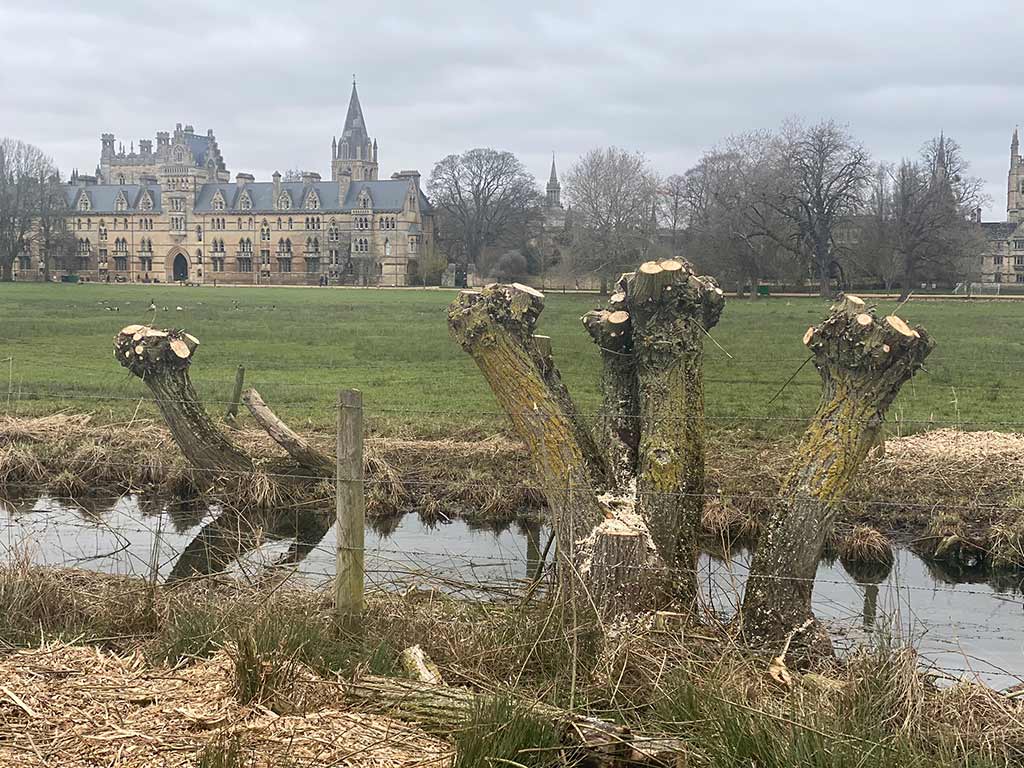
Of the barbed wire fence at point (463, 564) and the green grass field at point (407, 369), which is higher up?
the green grass field at point (407, 369)

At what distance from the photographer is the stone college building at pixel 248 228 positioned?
11875 centimetres

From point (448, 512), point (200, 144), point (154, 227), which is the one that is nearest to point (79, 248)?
point (154, 227)

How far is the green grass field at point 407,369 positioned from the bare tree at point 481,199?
222 feet

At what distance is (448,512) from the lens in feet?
38.9

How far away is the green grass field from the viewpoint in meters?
16.0

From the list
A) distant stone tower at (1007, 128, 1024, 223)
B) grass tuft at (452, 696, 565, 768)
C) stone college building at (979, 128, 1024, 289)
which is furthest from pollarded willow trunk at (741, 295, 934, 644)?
distant stone tower at (1007, 128, 1024, 223)

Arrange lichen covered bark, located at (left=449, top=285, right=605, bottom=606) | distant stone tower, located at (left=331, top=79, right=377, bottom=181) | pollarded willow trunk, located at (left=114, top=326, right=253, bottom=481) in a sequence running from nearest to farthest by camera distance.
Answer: lichen covered bark, located at (left=449, top=285, right=605, bottom=606) → pollarded willow trunk, located at (left=114, top=326, right=253, bottom=481) → distant stone tower, located at (left=331, top=79, right=377, bottom=181)

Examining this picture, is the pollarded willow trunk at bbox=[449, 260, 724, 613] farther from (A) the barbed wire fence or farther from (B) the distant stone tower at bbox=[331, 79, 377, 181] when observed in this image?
(B) the distant stone tower at bbox=[331, 79, 377, 181]

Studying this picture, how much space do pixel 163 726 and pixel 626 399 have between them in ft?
14.6

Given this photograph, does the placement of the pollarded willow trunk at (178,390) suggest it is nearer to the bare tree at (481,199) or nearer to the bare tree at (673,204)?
the bare tree at (673,204)

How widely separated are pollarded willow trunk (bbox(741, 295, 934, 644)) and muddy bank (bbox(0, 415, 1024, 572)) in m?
3.23

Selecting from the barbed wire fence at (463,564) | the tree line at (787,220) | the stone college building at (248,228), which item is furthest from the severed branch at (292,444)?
the stone college building at (248,228)

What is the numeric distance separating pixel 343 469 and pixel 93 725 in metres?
1.95

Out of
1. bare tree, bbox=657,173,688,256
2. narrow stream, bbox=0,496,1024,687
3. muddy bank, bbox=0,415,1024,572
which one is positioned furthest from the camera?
bare tree, bbox=657,173,688,256
